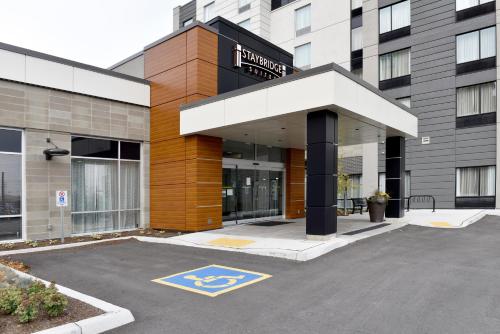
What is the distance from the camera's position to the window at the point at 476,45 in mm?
21192

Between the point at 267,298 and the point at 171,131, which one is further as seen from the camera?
the point at 171,131

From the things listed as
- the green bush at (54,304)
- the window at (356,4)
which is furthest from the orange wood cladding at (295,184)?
the window at (356,4)

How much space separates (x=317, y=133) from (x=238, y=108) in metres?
2.87

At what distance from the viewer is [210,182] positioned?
44.9ft

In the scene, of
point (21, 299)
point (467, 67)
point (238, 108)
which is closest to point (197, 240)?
point (238, 108)

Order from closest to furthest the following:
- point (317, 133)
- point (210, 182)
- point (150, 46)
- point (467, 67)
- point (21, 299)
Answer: point (21, 299) < point (317, 133) < point (210, 182) < point (150, 46) < point (467, 67)

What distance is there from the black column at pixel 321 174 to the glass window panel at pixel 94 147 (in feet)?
27.3

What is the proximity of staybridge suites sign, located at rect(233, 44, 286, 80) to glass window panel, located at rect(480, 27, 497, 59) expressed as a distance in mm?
13171

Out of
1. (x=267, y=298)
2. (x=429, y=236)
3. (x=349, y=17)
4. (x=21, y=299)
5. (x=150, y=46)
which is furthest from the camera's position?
(x=349, y=17)

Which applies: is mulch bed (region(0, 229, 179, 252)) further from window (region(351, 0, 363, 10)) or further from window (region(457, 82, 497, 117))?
window (region(351, 0, 363, 10))

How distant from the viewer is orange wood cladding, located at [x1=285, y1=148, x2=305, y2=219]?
58.7 feet

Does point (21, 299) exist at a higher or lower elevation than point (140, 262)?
higher

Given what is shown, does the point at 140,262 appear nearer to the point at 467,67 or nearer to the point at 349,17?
the point at 467,67

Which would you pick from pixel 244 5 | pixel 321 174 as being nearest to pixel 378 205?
pixel 321 174
